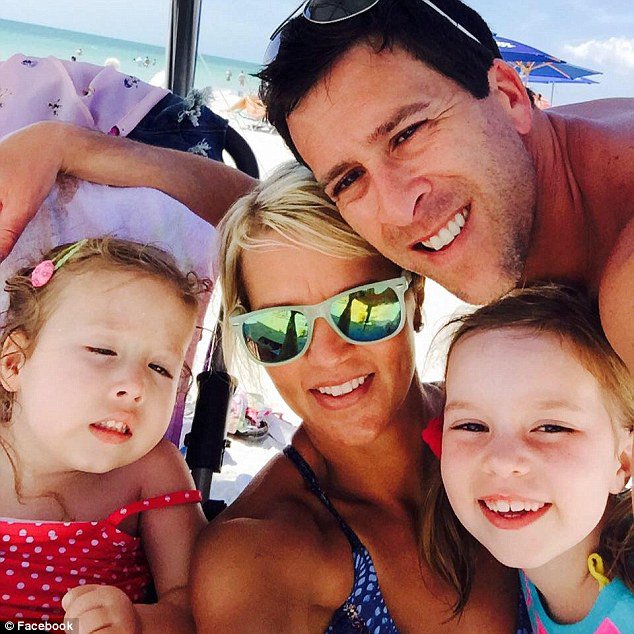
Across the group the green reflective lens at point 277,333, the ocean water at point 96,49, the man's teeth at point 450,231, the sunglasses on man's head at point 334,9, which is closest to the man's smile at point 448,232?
the man's teeth at point 450,231

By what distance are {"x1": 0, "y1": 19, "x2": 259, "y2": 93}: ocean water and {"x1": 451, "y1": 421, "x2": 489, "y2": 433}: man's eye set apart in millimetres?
36465

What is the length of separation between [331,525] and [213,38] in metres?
50.4

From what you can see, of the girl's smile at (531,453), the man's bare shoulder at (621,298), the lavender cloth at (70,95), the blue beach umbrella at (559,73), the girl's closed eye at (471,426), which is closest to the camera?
the man's bare shoulder at (621,298)

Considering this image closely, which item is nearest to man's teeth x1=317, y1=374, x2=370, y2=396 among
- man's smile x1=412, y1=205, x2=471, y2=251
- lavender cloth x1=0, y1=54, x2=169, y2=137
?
man's smile x1=412, y1=205, x2=471, y2=251

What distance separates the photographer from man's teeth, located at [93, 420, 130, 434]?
146cm

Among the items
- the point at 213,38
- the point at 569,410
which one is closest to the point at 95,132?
the point at 569,410

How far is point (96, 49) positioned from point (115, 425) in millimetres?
48997

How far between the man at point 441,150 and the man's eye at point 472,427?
348 mm

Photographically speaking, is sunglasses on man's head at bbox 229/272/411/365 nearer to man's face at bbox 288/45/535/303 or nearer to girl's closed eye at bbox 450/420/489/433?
man's face at bbox 288/45/535/303

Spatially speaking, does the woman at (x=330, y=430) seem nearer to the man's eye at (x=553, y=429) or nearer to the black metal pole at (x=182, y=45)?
the man's eye at (x=553, y=429)

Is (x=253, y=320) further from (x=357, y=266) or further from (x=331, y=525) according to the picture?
(x=331, y=525)

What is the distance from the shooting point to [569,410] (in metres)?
1.26

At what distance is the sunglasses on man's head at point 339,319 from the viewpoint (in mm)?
1542

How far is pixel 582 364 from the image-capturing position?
1.31m
